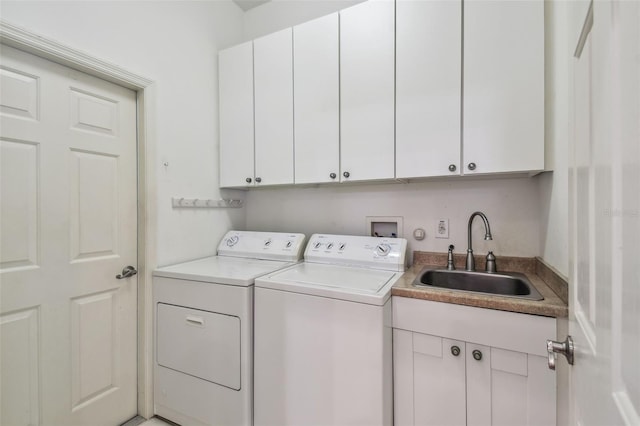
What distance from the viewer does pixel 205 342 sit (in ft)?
5.10

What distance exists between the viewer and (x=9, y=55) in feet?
4.06

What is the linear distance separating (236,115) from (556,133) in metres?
1.96

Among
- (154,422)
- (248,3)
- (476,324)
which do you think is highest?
(248,3)

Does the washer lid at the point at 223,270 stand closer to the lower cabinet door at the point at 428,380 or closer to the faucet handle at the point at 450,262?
the lower cabinet door at the point at 428,380

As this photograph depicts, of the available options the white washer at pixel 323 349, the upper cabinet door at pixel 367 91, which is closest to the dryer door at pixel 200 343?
the white washer at pixel 323 349

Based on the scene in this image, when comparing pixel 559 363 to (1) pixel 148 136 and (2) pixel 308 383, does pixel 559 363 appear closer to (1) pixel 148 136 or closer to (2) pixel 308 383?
(2) pixel 308 383

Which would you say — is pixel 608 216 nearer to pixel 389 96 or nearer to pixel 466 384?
pixel 466 384

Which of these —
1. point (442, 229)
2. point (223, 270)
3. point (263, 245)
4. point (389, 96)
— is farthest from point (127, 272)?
point (442, 229)

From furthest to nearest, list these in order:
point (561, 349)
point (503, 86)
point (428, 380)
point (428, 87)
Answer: point (428, 87)
point (503, 86)
point (428, 380)
point (561, 349)

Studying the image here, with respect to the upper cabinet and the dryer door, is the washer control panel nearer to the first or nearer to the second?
the upper cabinet

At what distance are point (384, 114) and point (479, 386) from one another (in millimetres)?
1430

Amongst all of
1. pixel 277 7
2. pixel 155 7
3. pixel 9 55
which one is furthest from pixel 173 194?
pixel 277 7

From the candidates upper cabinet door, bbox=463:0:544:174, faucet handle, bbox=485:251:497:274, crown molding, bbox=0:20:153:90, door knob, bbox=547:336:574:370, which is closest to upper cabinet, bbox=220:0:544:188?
upper cabinet door, bbox=463:0:544:174

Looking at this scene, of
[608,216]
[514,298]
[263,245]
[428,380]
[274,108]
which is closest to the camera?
[608,216]
